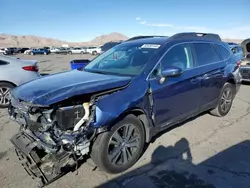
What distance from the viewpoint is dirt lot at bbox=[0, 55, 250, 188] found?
300 centimetres

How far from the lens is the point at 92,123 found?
276cm

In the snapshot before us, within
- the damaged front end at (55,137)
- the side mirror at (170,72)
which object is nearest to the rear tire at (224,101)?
the side mirror at (170,72)

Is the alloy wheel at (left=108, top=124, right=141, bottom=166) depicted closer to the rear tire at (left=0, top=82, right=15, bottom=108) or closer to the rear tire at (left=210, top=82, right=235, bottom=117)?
the rear tire at (left=210, top=82, right=235, bottom=117)

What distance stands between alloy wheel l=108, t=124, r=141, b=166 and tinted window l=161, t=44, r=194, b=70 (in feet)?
3.80

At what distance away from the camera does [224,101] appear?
536 centimetres

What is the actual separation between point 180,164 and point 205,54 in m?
2.33

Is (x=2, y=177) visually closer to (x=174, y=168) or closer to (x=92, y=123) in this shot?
(x=92, y=123)

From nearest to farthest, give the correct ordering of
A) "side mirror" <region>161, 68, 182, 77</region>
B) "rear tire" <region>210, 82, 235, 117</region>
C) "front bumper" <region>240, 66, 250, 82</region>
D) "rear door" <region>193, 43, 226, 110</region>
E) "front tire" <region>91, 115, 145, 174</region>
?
"front tire" <region>91, 115, 145, 174</region>
"side mirror" <region>161, 68, 182, 77</region>
"rear door" <region>193, 43, 226, 110</region>
"rear tire" <region>210, 82, 235, 117</region>
"front bumper" <region>240, 66, 250, 82</region>

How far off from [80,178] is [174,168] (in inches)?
52.5

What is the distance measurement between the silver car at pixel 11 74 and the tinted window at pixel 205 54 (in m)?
4.57

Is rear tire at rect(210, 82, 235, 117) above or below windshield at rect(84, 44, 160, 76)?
below

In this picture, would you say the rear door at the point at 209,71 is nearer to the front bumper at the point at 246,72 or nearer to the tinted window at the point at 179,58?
the tinted window at the point at 179,58

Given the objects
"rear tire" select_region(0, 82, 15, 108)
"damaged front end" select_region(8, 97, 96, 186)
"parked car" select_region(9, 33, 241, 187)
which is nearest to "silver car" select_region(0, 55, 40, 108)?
"rear tire" select_region(0, 82, 15, 108)

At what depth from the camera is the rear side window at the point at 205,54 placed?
4.40 m
